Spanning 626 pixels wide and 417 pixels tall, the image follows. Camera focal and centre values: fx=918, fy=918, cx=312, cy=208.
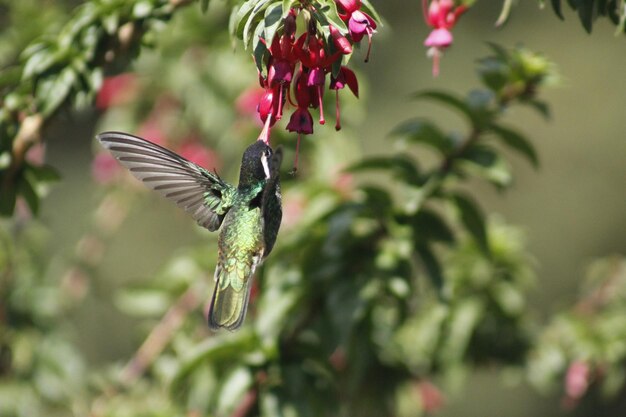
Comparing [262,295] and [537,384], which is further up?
[262,295]

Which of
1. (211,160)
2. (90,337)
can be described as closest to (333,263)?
(211,160)

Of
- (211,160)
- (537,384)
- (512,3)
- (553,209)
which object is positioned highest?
(553,209)

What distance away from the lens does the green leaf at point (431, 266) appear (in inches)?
67.8

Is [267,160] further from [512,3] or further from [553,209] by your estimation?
[553,209]

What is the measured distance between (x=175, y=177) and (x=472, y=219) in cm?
59

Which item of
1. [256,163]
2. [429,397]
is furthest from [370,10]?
[429,397]

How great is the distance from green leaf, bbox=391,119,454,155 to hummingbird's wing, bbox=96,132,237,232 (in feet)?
1.17

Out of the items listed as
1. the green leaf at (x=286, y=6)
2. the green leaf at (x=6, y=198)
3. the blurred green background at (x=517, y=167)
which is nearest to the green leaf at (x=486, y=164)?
the green leaf at (x=286, y=6)

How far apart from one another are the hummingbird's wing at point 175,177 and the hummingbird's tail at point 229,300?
0.37 feet

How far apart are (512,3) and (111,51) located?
66cm

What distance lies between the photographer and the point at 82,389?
2.19m

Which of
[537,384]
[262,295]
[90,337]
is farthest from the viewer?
[90,337]

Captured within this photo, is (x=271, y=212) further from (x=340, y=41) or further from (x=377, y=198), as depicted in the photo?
(x=377, y=198)

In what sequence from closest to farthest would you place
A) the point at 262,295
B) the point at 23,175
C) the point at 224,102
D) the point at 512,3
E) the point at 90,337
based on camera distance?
the point at 512,3, the point at 23,175, the point at 262,295, the point at 224,102, the point at 90,337
